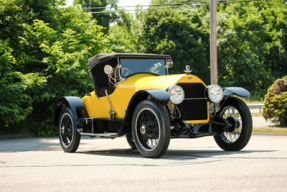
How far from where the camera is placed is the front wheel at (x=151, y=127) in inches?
316

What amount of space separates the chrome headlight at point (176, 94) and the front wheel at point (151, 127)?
1.04 feet

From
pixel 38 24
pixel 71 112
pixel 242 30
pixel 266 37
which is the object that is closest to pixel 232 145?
pixel 71 112

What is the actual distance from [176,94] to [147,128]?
2.85 ft

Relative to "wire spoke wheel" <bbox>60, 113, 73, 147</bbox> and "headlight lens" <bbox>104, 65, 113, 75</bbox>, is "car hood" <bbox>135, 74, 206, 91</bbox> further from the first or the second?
"wire spoke wheel" <bbox>60, 113, 73, 147</bbox>

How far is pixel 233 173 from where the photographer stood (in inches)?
246

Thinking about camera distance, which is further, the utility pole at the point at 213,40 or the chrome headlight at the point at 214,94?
the utility pole at the point at 213,40

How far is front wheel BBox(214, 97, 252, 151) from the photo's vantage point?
914 centimetres

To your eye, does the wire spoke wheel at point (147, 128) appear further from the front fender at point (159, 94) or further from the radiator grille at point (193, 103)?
the radiator grille at point (193, 103)

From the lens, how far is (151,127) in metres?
8.47

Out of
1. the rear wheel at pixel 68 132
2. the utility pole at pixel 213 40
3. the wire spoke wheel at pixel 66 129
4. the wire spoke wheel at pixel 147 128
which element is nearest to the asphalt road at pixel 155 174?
the wire spoke wheel at pixel 147 128

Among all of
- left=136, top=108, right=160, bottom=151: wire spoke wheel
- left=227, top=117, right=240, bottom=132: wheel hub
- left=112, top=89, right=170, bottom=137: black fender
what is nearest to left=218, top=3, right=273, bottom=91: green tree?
left=227, top=117, right=240, bottom=132: wheel hub

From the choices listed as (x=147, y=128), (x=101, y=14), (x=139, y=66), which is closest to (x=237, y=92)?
(x=147, y=128)

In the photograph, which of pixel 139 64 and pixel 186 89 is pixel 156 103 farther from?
pixel 139 64

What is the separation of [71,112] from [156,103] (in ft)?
10.7
